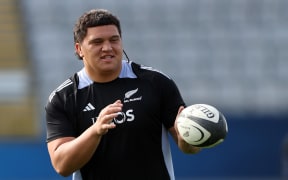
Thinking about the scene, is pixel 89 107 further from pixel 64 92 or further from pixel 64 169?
pixel 64 169

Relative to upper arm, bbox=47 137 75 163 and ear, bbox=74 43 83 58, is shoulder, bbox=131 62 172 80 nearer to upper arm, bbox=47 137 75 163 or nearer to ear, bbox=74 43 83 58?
ear, bbox=74 43 83 58

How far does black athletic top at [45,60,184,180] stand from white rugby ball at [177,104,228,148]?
25 centimetres

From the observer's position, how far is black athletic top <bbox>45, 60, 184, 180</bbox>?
15.4 feet

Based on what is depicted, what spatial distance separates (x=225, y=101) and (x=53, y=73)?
2.98m

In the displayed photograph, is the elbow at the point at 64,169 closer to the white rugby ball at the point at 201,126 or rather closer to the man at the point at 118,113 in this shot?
the man at the point at 118,113

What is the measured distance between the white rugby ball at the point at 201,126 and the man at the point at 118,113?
122 mm

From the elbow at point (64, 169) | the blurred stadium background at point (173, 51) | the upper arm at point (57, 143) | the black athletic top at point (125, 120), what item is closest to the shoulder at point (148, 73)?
the black athletic top at point (125, 120)

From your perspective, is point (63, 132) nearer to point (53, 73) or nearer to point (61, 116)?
point (61, 116)

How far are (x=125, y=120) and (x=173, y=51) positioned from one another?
8522 millimetres

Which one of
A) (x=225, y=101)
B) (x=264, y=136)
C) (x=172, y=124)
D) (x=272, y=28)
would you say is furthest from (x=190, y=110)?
(x=272, y=28)

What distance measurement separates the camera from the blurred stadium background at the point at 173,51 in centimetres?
1234

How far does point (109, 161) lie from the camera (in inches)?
185

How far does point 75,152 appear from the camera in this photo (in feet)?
14.6

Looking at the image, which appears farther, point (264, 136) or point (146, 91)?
point (264, 136)
